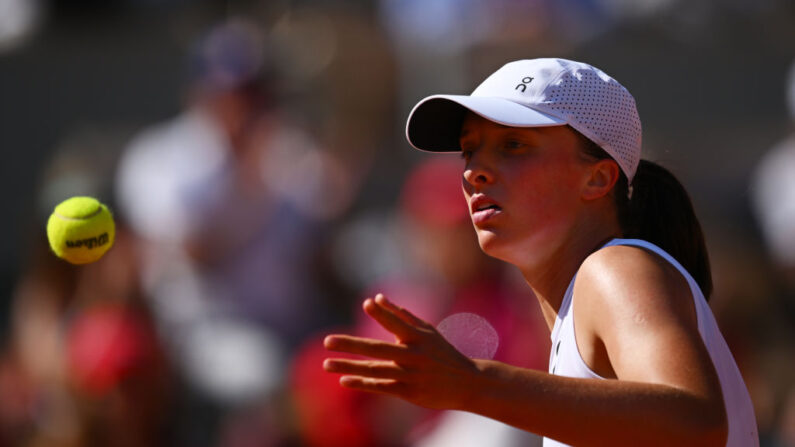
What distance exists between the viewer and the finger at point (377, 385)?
2404 mm

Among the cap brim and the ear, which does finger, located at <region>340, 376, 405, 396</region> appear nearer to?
the cap brim

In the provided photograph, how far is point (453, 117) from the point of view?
10.6 ft

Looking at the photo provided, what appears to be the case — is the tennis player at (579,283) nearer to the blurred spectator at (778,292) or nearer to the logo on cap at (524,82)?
the logo on cap at (524,82)

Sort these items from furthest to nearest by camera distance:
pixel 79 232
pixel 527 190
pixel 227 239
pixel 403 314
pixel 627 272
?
pixel 227 239
pixel 79 232
pixel 527 190
pixel 627 272
pixel 403 314

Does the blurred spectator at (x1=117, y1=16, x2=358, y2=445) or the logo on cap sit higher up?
the logo on cap

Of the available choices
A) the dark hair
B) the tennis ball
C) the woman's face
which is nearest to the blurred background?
the dark hair

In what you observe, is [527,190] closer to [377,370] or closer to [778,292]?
[377,370]

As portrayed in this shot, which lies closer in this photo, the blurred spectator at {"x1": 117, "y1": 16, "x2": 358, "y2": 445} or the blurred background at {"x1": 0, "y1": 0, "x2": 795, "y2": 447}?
the blurred background at {"x1": 0, "y1": 0, "x2": 795, "y2": 447}

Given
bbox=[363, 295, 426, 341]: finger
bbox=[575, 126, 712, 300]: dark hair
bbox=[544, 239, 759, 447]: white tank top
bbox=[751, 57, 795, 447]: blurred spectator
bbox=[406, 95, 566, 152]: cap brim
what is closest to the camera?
bbox=[363, 295, 426, 341]: finger

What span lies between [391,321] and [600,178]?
2.97 ft

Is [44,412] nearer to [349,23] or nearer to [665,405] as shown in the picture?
[349,23]

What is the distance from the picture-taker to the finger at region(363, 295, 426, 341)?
2.42 m

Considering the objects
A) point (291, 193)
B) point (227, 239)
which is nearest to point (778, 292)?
point (291, 193)

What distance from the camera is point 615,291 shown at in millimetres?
2590
